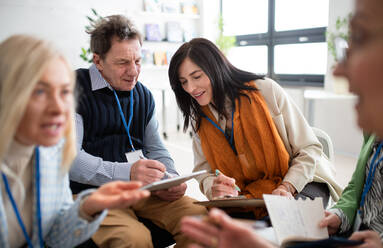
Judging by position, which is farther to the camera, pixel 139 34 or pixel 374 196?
pixel 139 34

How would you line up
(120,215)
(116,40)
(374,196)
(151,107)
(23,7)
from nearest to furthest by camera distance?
(374,196) < (120,215) < (116,40) < (151,107) < (23,7)

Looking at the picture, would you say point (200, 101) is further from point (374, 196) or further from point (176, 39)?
point (176, 39)

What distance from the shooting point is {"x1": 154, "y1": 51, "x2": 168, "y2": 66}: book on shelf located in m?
6.15

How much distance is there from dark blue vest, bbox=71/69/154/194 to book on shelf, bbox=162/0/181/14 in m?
4.75

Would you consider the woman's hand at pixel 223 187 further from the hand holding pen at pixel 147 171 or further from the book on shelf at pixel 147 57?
the book on shelf at pixel 147 57

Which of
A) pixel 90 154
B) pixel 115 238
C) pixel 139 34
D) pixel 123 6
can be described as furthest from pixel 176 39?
pixel 115 238

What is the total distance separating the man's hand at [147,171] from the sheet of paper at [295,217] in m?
0.51

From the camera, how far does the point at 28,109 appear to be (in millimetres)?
839

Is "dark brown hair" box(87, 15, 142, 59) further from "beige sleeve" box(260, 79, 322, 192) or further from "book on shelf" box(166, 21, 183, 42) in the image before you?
"book on shelf" box(166, 21, 183, 42)

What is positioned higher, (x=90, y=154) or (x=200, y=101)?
(x=200, y=101)

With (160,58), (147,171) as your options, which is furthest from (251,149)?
(160,58)


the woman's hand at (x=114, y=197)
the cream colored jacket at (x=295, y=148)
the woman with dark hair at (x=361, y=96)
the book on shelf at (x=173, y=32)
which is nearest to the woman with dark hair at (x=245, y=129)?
the cream colored jacket at (x=295, y=148)

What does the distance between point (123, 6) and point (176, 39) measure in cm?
114

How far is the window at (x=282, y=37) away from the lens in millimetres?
5160
